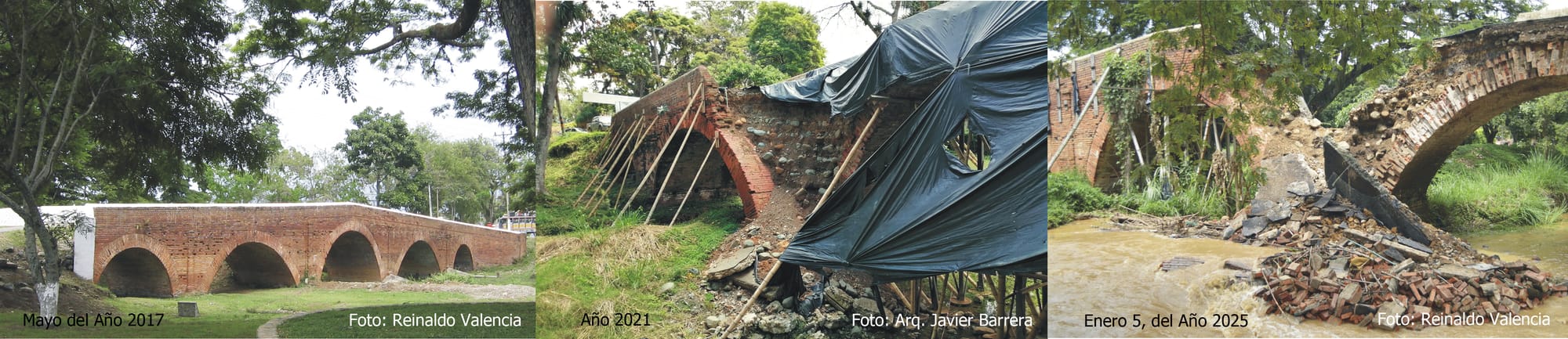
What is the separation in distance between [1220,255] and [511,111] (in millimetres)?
7280

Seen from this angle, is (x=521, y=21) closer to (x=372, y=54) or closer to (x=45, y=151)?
(x=372, y=54)

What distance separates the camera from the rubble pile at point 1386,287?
3236mm

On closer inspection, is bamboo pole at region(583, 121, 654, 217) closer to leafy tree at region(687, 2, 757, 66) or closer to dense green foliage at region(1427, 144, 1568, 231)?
leafy tree at region(687, 2, 757, 66)

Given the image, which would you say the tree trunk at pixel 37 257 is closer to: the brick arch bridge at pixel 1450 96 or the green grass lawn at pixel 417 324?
the green grass lawn at pixel 417 324

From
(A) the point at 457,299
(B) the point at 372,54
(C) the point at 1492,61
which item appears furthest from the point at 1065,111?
(A) the point at 457,299

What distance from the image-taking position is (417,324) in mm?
10383

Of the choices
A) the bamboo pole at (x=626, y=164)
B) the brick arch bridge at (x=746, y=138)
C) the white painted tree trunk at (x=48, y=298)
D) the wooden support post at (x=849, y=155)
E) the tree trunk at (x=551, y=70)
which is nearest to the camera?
the wooden support post at (x=849, y=155)

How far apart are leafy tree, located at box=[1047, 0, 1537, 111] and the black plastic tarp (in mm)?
477


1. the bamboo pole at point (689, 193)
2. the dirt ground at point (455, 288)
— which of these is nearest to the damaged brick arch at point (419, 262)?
the dirt ground at point (455, 288)

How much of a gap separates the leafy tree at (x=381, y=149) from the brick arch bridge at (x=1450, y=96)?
1007 cm

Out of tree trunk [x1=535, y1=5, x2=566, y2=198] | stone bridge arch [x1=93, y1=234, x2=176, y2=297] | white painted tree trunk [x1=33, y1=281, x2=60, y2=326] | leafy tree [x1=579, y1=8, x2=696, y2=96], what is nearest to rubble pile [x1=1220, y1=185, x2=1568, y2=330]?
leafy tree [x1=579, y1=8, x2=696, y2=96]

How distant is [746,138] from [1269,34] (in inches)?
158

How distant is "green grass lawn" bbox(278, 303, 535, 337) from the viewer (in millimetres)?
9594

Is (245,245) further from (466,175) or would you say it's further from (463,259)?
(466,175)
